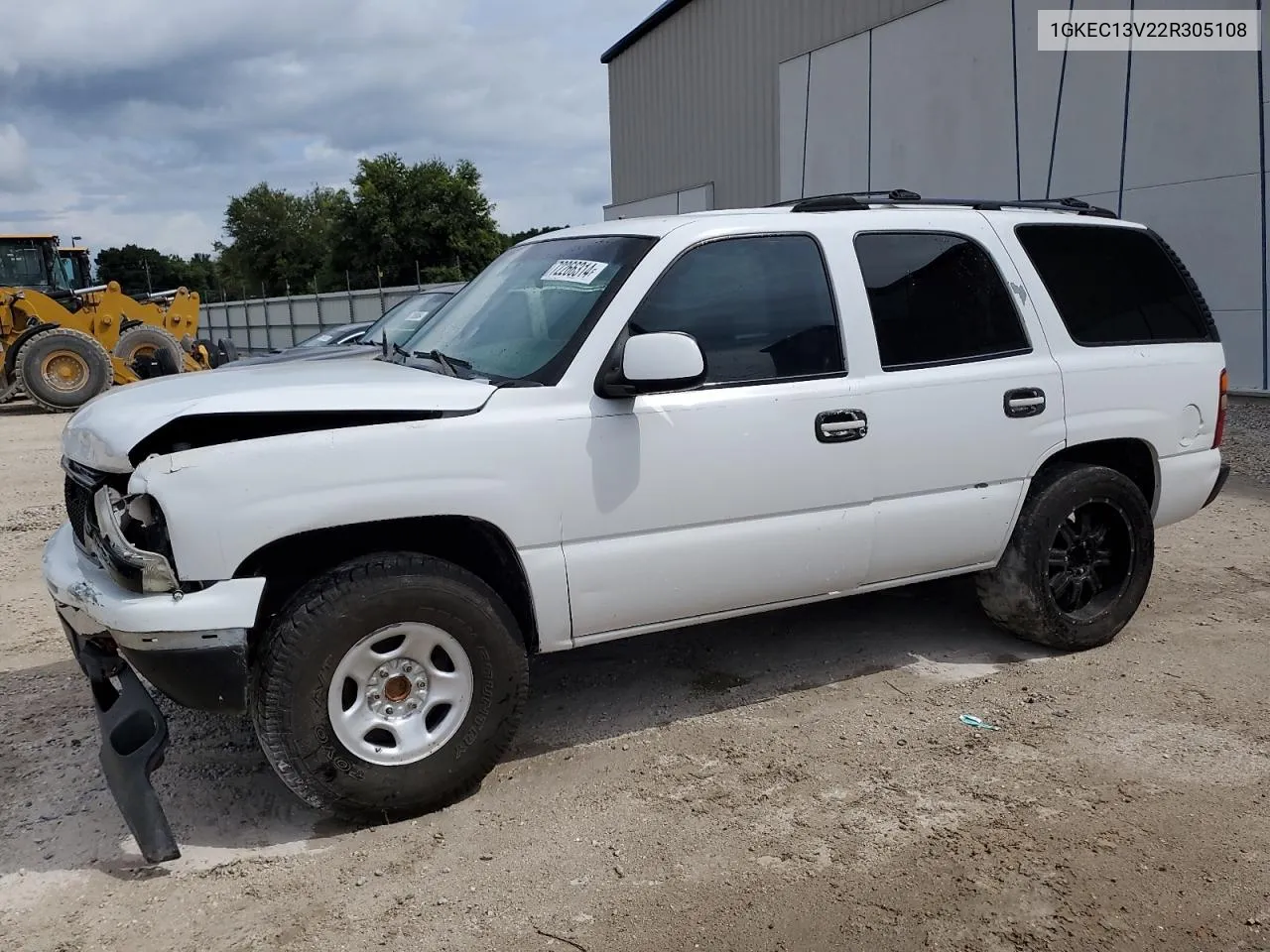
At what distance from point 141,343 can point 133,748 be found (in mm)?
16432

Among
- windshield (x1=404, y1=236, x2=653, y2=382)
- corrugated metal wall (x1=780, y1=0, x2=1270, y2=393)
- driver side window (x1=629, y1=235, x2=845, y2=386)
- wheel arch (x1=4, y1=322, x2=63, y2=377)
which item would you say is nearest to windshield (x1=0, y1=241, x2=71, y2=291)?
wheel arch (x1=4, y1=322, x2=63, y2=377)

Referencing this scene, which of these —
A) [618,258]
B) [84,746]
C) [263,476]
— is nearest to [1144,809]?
[618,258]

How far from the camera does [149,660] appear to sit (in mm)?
2971

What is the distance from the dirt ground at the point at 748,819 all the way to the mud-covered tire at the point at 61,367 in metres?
12.8

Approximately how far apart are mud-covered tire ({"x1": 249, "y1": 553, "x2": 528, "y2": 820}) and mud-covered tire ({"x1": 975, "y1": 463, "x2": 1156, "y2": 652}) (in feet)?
7.57

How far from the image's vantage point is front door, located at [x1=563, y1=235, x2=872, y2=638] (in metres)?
3.49

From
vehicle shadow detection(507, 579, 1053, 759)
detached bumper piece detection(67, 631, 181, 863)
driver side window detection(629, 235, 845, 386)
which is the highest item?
driver side window detection(629, 235, 845, 386)

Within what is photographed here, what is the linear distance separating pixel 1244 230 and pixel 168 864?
12.0 meters

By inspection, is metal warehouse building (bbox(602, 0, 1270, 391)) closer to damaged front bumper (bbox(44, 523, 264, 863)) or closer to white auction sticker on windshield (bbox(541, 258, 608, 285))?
white auction sticker on windshield (bbox(541, 258, 608, 285))

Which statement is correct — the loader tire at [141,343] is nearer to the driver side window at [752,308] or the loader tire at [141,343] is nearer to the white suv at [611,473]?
the white suv at [611,473]

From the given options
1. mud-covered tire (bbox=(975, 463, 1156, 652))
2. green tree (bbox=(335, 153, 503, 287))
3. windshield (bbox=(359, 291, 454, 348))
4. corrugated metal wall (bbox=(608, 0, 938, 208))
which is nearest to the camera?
mud-covered tire (bbox=(975, 463, 1156, 652))

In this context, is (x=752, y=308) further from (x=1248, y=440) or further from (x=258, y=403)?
(x=1248, y=440)

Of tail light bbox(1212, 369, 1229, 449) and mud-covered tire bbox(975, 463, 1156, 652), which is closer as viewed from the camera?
mud-covered tire bbox(975, 463, 1156, 652)

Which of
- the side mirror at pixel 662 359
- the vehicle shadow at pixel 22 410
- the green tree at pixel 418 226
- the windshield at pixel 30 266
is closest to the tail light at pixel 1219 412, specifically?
the side mirror at pixel 662 359
